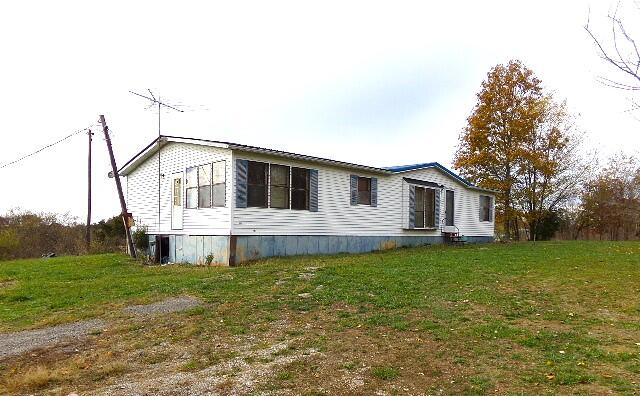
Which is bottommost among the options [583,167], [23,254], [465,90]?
[23,254]

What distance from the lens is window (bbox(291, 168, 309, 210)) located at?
14.9 meters

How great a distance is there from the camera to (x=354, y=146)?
3384cm

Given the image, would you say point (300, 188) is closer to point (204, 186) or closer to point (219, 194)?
point (219, 194)

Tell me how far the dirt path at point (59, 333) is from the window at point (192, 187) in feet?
25.0

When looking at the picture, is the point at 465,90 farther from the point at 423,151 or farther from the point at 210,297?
the point at 210,297

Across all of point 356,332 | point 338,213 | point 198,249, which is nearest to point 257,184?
point 198,249

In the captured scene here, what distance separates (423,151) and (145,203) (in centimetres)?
2415

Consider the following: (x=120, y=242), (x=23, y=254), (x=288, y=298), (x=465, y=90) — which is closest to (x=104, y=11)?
(x=288, y=298)

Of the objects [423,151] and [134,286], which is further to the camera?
[423,151]

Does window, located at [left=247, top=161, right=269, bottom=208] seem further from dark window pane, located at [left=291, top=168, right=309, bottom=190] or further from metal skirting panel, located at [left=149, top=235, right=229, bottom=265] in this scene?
metal skirting panel, located at [left=149, top=235, right=229, bottom=265]

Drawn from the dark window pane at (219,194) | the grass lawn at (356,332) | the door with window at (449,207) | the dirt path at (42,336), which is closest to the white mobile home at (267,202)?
the dark window pane at (219,194)

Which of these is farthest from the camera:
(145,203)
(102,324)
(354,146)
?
(354,146)

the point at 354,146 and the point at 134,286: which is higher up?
the point at 354,146

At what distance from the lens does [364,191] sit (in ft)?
57.1
